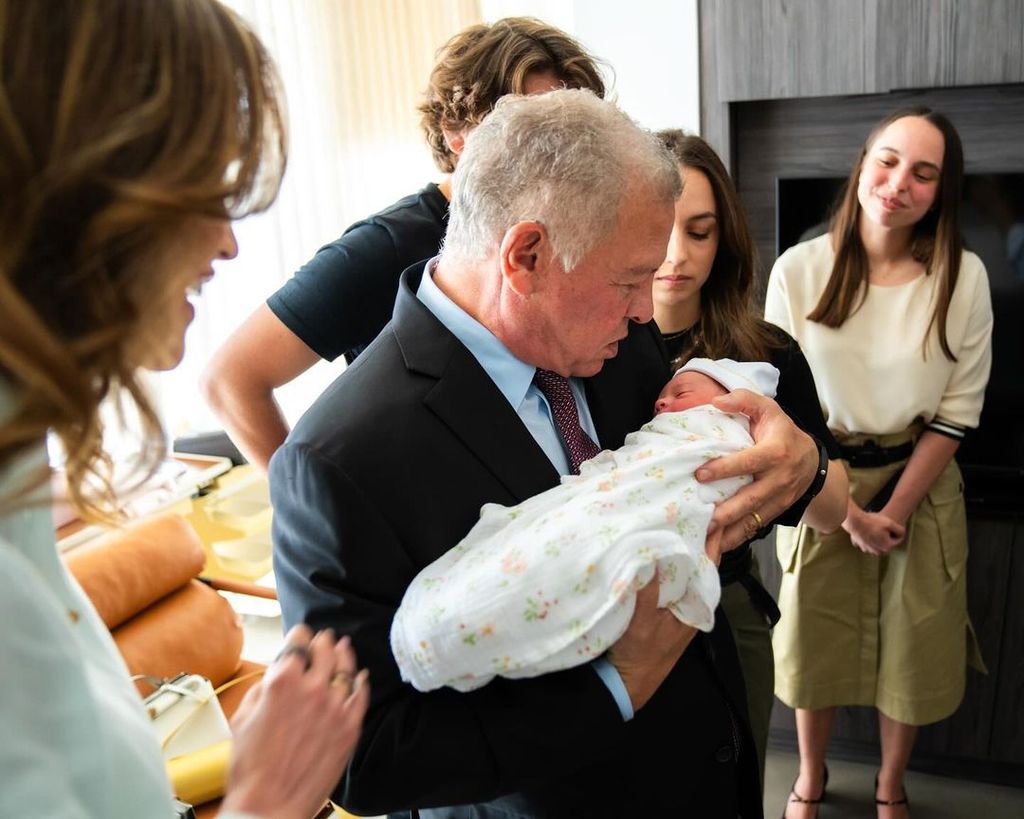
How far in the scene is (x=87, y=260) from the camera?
668 millimetres

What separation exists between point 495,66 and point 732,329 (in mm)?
699

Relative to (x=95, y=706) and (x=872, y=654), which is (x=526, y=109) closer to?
(x=95, y=706)

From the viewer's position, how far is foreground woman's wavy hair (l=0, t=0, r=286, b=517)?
0.64 meters

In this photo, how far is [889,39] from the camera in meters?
2.41

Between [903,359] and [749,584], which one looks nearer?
[749,584]

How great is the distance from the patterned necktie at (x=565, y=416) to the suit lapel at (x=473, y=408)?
0.10m

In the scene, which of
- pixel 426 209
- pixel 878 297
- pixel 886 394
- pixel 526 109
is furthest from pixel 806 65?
pixel 526 109

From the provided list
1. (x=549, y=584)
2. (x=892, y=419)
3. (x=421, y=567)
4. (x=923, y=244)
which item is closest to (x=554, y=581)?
(x=549, y=584)

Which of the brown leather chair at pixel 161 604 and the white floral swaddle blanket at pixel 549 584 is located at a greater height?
the white floral swaddle blanket at pixel 549 584

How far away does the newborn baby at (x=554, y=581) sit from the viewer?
3.53 feet

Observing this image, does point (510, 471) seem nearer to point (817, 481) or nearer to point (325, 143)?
point (817, 481)

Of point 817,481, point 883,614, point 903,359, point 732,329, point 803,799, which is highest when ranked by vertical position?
point 732,329

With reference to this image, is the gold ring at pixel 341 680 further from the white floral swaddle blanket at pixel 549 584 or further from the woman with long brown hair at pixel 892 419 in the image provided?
the woman with long brown hair at pixel 892 419

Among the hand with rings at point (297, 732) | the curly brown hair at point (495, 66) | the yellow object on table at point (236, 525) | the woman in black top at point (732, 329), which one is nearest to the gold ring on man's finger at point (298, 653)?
the hand with rings at point (297, 732)
